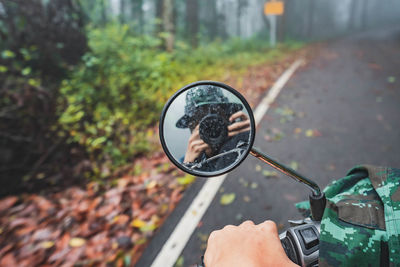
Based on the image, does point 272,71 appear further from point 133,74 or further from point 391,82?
point 133,74

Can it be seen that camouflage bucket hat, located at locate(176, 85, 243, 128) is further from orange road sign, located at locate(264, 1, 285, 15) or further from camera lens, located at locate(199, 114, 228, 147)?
orange road sign, located at locate(264, 1, 285, 15)

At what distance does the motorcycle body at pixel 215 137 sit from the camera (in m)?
1.12

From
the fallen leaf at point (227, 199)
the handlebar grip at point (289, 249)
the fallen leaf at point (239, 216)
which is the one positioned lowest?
the fallen leaf at point (239, 216)

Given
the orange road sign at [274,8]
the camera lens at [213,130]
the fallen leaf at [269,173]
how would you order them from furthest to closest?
the orange road sign at [274,8] → the fallen leaf at [269,173] → the camera lens at [213,130]

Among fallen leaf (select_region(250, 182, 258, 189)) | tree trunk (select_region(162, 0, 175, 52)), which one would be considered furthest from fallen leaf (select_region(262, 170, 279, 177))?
tree trunk (select_region(162, 0, 175, 52))

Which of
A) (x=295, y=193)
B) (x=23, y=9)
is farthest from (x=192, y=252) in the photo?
(x=23, y=9)

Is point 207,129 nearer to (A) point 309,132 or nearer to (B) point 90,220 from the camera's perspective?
(B) point 90,220

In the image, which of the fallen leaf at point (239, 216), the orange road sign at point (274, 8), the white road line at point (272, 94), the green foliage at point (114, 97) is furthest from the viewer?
the orange road sign at point (274, 8)

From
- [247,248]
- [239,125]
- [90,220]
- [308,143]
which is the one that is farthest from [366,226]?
[308,143]

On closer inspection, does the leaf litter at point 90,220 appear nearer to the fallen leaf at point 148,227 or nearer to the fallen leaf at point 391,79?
the fallen leaf at point 148,227

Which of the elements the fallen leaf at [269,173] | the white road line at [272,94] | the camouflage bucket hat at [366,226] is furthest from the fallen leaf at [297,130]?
the camouflage bucket hat at [366,226]

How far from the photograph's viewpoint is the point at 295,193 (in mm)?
3223

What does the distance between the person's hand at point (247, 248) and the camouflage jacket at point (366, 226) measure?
204 mm

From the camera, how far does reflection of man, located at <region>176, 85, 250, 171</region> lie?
1122mm
